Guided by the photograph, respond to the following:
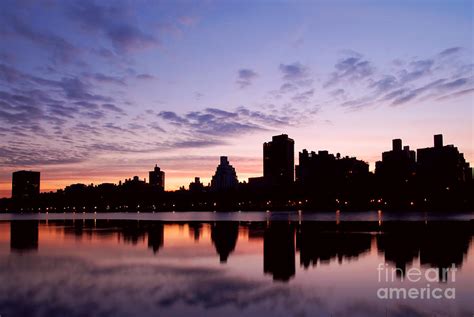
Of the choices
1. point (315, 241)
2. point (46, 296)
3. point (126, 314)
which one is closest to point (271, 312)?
point (126, 314)

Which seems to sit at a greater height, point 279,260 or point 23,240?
point 279,260

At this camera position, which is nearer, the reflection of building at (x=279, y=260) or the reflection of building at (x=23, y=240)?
the reflection of building at (x=279, y=260)

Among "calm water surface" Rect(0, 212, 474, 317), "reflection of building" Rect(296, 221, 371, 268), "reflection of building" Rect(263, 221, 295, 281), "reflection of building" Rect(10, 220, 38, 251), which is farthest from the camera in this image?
"reflection of building" Rect(10, 220, 38, 251)

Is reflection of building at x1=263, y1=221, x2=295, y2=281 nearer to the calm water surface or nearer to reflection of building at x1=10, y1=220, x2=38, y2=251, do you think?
the calm water surface

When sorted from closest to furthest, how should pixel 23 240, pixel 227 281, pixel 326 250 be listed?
pixel 227 281
pixel 326 250
pixel 23 240

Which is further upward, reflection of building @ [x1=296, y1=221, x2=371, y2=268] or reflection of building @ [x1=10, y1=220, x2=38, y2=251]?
reflection of building @ [x1=296, y1=221, x2=371, y2=268]

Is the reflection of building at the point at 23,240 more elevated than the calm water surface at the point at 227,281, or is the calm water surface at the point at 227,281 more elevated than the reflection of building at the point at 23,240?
the calm water surface at the point at 227,281

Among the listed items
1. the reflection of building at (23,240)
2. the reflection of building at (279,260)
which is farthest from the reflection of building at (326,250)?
the reflection of building at (23,240)

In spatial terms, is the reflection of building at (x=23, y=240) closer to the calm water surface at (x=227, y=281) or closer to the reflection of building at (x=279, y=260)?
the calm water surface at (x=227, y=281)

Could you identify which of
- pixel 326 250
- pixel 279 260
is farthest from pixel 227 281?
pixel 326 250

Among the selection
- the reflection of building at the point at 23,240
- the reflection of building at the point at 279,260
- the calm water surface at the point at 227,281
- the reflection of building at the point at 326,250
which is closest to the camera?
the calm water surface at the point at 227,281

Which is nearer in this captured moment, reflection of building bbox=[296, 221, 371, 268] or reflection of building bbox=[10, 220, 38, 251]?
reflection of building bbox=[296, 221, 371, 268]

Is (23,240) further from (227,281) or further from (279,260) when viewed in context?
(227,281)

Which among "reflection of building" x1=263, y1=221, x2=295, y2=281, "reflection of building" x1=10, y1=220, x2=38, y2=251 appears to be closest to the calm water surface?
"reflection of building" x1=263, y1=221, x2=295, y2=281
